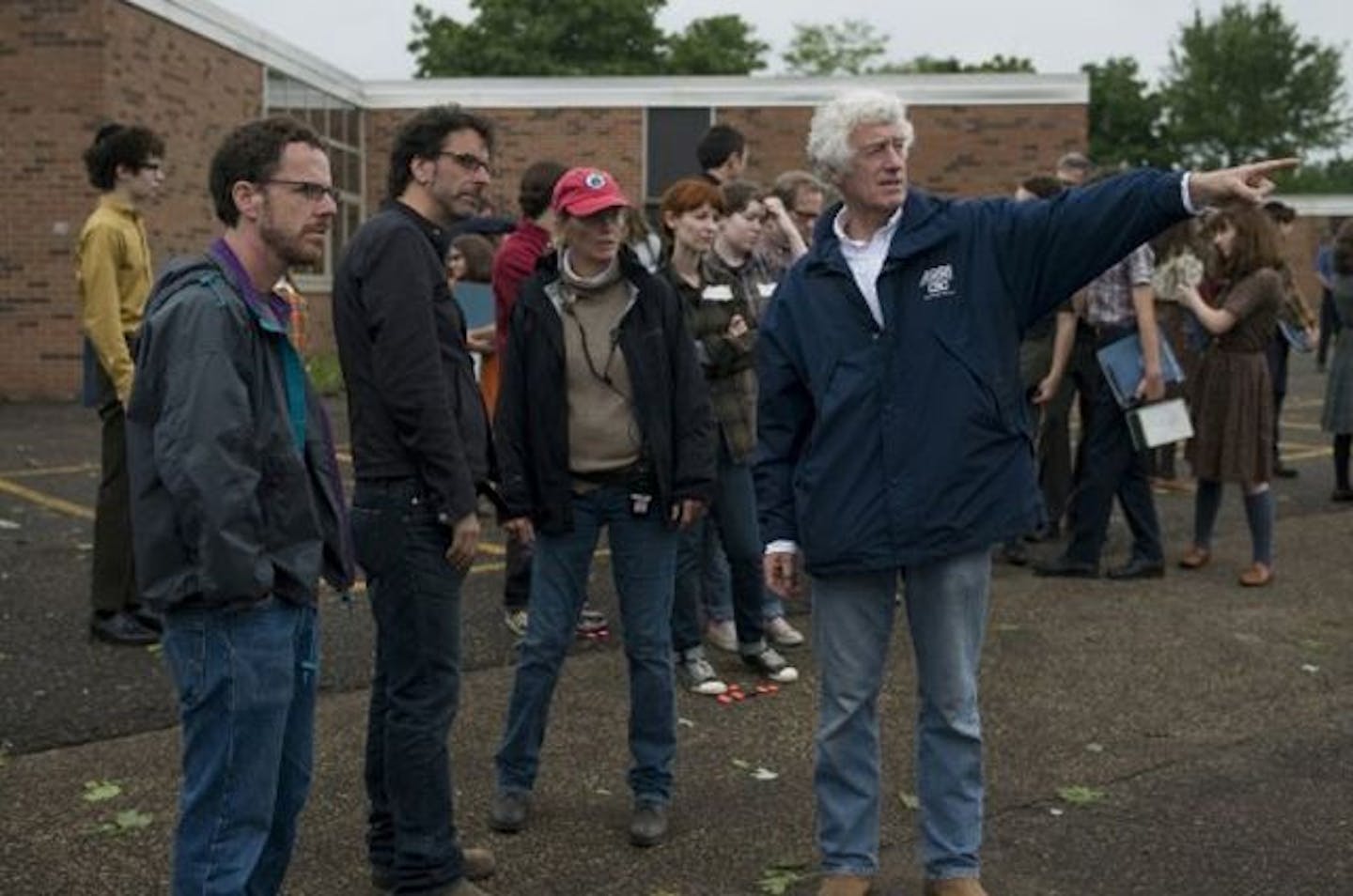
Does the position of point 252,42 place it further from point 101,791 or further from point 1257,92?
point 1257,92

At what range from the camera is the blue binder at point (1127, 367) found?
8062 mm

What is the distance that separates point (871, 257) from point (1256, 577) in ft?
16.2

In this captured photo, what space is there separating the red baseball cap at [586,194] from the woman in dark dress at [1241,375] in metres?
4.57

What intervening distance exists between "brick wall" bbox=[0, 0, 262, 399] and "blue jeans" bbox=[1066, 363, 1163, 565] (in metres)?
11.8

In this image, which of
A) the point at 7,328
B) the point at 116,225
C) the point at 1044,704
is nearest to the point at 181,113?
the point at 7,328

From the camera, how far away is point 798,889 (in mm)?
4246

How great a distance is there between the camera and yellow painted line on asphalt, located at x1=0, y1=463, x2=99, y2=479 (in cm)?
1126

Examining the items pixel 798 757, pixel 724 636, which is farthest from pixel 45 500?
pixel 798 757

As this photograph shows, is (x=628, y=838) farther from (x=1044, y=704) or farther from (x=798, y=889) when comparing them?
(x=1044, y=704)

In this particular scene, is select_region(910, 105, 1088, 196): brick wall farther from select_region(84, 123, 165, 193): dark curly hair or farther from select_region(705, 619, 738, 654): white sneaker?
select_region(84, 123, 165, 193): dark curly hair

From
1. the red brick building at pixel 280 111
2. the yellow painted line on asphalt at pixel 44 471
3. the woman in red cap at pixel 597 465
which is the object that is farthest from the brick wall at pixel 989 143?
the woman in red cap at pixel 597 465

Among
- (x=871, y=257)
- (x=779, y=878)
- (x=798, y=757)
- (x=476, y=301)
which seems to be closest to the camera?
(x=871, y=257)

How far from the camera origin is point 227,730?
120 inches

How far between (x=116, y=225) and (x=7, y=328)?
11.4 m
